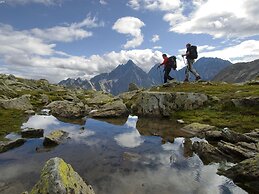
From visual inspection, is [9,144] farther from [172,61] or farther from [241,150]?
[172,61]

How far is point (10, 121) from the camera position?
35.9 m

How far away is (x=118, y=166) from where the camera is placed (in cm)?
1941

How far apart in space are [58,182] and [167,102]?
31693mm

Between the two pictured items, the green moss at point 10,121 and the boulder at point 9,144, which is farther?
the green moss at point 10,121

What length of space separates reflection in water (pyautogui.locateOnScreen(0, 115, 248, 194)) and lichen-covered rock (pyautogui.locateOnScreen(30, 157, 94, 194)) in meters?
3.33

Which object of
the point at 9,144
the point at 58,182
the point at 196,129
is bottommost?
the point at 196,129

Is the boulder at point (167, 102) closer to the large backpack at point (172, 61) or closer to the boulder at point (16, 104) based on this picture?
the large backpack at point (172, 61)

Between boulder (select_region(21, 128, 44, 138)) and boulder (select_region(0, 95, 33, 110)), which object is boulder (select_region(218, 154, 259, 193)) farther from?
boulder (select_region(0, 95, 33, 110))

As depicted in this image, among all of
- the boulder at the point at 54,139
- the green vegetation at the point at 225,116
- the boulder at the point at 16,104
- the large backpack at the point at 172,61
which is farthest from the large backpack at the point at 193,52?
the boulder at the point at 54,139

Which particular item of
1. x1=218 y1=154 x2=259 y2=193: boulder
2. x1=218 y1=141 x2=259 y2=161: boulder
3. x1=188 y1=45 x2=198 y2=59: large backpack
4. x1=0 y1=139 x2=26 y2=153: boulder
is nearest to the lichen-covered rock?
x1=218 y1=154 x2=259 y2=193: boulder

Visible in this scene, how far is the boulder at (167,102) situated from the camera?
135 ft

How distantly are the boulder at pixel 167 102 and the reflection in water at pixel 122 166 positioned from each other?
12557 millimetres

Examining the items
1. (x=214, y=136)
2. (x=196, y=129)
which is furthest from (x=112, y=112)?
(x=214, y=136)

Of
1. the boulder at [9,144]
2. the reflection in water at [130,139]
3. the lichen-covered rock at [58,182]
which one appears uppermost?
the lichen-covered rock at [58,182]
